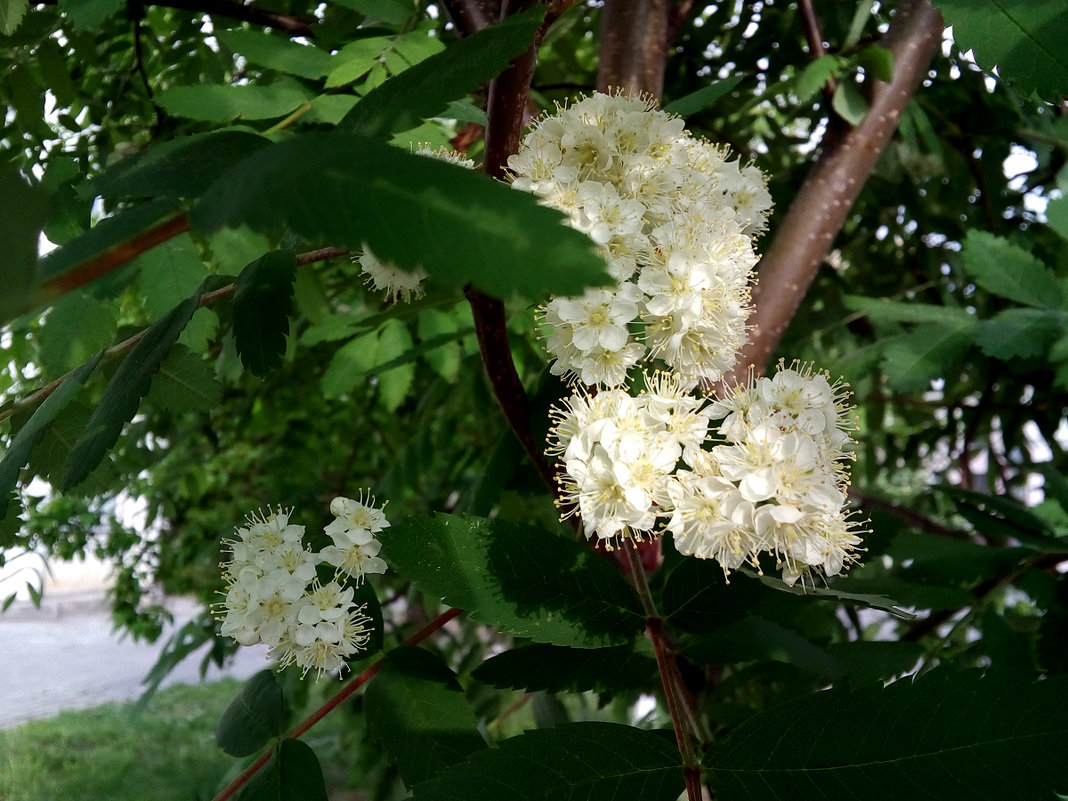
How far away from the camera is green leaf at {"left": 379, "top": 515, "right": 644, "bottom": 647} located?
1.98 ft

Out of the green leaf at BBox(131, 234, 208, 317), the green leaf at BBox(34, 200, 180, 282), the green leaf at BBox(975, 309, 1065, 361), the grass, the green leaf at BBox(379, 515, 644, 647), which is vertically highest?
the green leaf at BBox(34, 200, 180, 282)

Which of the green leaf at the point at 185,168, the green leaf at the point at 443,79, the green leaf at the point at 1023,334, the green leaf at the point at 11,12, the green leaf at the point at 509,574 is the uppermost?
the green leaf at the point at 11,12

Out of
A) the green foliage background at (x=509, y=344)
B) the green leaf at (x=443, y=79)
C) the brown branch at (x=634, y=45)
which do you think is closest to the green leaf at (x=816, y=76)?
the green foliage background at (x=509, y=344)

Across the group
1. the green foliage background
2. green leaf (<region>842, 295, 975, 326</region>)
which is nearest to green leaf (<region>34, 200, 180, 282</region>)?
the green foliage background

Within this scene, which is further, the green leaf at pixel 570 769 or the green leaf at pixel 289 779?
the green leaf at pixel 289 779

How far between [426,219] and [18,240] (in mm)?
136

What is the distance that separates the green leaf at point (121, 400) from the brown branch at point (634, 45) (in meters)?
0.64

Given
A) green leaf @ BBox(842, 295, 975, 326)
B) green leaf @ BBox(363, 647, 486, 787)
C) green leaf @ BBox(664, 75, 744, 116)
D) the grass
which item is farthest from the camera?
green leaf @ BBox(842, 295, 975, 326)

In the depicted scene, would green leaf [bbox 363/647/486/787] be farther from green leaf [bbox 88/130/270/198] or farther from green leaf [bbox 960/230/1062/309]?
green leaf [bbox 960/230/1062/309]

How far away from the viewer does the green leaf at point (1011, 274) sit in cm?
116

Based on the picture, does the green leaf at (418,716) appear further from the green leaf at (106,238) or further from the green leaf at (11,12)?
the green leaf at (11,12)

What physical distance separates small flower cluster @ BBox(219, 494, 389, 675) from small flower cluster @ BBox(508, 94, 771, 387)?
0.24 metres

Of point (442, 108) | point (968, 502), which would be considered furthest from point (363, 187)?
point (968, 502)

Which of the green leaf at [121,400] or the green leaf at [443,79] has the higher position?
the green leaf at [443,79]
